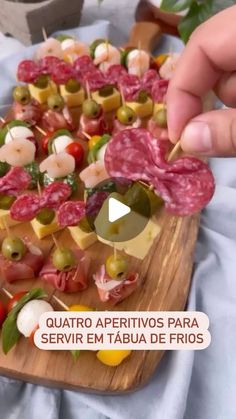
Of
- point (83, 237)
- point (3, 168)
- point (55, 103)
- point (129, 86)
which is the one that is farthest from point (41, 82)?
point (83, 237)

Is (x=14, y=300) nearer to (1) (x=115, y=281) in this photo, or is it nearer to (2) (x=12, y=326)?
(2) (x=12, y=326)

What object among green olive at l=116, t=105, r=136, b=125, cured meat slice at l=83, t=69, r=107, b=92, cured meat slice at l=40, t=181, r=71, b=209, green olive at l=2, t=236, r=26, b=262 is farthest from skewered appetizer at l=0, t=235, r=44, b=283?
cured meat slice at l=83, t=69, r=107, b=92

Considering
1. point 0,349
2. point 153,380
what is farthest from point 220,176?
point 0,349

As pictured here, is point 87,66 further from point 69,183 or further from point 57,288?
point 57,288

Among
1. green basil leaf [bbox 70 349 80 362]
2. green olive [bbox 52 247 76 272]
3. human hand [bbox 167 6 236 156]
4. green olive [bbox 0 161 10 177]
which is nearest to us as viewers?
human hand [bbox 167 6 236 156]

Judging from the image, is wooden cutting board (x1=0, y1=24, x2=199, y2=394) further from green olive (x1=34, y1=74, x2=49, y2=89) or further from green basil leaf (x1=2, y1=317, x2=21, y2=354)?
green olive (x1=34, y1=74, x2=49, y2=89)

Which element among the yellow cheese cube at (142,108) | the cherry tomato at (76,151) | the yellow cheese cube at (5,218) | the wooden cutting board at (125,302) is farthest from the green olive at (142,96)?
the yellow cheese cube at (5,218)
